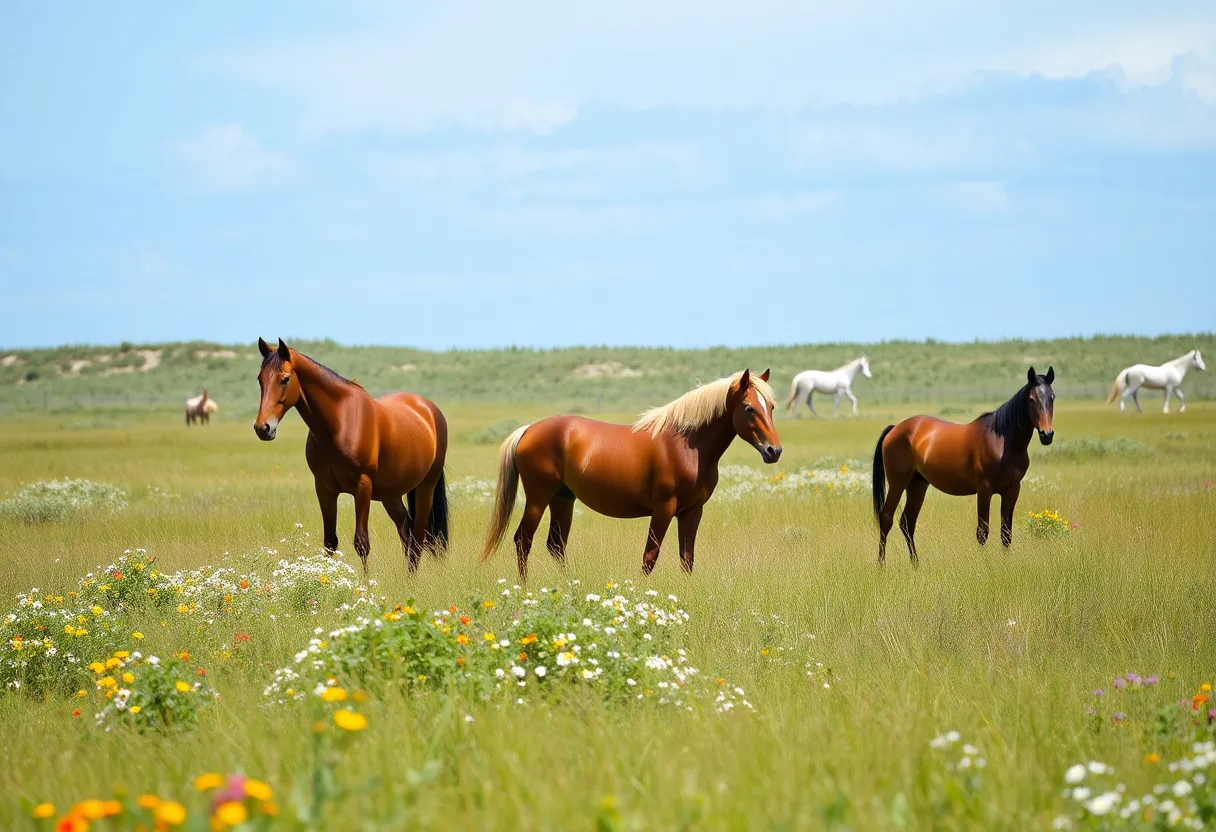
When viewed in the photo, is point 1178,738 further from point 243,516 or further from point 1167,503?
point 243,516

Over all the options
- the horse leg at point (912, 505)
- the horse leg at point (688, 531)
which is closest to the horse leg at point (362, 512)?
the horse leg at point (688, 531)

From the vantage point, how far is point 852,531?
42.2 feet

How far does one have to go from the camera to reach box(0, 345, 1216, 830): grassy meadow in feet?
12.0

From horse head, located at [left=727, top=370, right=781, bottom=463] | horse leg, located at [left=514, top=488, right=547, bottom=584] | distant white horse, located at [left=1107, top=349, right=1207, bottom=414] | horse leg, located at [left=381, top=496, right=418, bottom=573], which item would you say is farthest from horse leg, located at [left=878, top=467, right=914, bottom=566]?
distant white horse, located at [left=1107, top=349, right=1207, bottom=414]

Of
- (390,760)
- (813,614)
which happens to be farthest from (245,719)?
(813,614)

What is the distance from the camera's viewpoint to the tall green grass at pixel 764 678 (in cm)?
371

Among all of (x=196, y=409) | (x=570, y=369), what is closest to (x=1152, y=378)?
(x=196, y=409)

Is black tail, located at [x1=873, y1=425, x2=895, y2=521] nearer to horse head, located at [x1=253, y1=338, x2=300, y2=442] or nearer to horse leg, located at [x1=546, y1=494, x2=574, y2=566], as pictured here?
horse leg, located at [x1=546, y1=494, x2=574, y2=566]

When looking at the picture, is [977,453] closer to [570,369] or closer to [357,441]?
[357,441]

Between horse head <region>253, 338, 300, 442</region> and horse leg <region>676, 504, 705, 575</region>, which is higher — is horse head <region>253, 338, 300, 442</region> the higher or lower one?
the higher one

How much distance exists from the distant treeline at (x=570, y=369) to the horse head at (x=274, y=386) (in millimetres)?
47787

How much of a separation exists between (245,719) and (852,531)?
9151mm

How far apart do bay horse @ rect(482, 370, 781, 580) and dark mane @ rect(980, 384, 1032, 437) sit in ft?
8.90

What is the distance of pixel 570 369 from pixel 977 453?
245 ft
